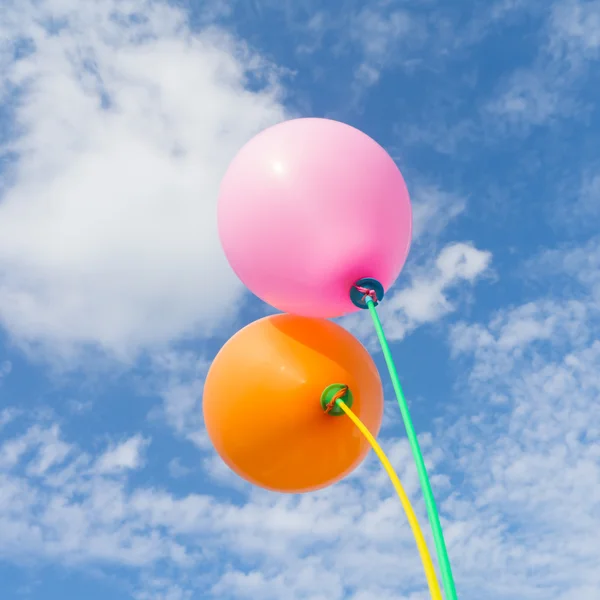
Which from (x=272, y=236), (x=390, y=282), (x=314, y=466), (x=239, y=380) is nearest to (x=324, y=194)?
(x=272, y=236)

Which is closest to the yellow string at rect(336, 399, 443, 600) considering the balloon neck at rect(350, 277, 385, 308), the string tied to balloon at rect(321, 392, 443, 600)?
the string tied to balloon at rect(321, 392, 443, 600)

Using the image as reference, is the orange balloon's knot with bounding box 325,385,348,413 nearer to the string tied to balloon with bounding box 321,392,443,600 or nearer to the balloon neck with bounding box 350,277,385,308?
the string tied to balloon with bounding box 321,392,443,600

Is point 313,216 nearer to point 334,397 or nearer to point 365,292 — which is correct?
point 365,292

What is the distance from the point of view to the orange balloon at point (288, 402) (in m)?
4.02

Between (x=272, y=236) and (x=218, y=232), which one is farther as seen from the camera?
(x=218, y=232)

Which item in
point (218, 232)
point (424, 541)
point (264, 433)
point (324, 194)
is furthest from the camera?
point (218, 232)

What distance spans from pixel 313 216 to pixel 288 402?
1.24 m

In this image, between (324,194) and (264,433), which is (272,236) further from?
(264,433)

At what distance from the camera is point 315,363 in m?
4.09

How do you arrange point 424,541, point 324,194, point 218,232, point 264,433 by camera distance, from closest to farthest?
point 424,541 < point 324,194 < point 264,433 < point 218,232

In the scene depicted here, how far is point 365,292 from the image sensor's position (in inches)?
151

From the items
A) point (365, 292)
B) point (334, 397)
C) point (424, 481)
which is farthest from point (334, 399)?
point (424, 481)

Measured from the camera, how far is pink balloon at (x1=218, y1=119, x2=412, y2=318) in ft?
12.5

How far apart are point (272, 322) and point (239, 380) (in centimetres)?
51
